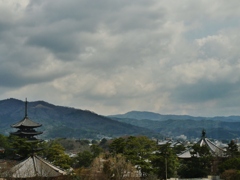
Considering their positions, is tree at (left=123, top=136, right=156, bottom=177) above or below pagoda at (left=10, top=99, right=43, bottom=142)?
below

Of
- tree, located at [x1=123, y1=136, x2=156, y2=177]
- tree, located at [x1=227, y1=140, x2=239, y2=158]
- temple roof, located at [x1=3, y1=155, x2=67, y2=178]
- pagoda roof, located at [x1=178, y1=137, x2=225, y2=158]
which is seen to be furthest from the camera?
pagoda roof, located at [x1=178, y1=137, x2=225, y2=158]

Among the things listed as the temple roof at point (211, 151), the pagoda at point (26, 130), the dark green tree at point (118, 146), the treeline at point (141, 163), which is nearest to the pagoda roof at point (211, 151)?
the temple roof at point (211, 151)

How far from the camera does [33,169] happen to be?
3186 centimetres

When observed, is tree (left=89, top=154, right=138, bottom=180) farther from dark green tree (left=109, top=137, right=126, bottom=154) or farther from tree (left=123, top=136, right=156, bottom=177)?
dark green tree (left=109, top=137, right=126, bottom=154)

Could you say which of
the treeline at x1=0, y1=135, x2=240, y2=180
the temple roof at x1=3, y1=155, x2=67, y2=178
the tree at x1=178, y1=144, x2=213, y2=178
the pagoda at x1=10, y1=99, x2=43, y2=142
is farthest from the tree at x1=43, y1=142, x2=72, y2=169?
the tree at x1=178, y1=144, x2=213, y2=178

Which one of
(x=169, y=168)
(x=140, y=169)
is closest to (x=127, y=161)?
(x=140, y=169)

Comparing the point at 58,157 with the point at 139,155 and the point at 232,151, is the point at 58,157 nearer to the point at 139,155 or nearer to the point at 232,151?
the point at 139,155

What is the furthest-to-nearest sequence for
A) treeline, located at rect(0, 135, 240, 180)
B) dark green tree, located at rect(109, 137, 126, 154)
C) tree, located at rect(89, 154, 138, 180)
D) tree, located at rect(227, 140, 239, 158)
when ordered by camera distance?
tree, located at rect(227, 140, 239, 158)
dark green tree, located at rect(109, 137, 126, 154)
treeline, located at rect(0, 135, 240, 180)
tree, located at rect(89, 154, 138, 180)

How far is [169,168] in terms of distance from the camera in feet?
119

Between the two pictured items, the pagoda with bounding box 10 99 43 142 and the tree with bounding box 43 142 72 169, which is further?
the pagoda with bounding box 10 99 43 142

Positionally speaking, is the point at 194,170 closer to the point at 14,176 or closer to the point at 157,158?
the point at 157,158

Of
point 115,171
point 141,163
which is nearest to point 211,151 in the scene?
point 141,163

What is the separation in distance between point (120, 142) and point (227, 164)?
977cm

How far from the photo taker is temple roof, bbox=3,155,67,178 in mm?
30564
